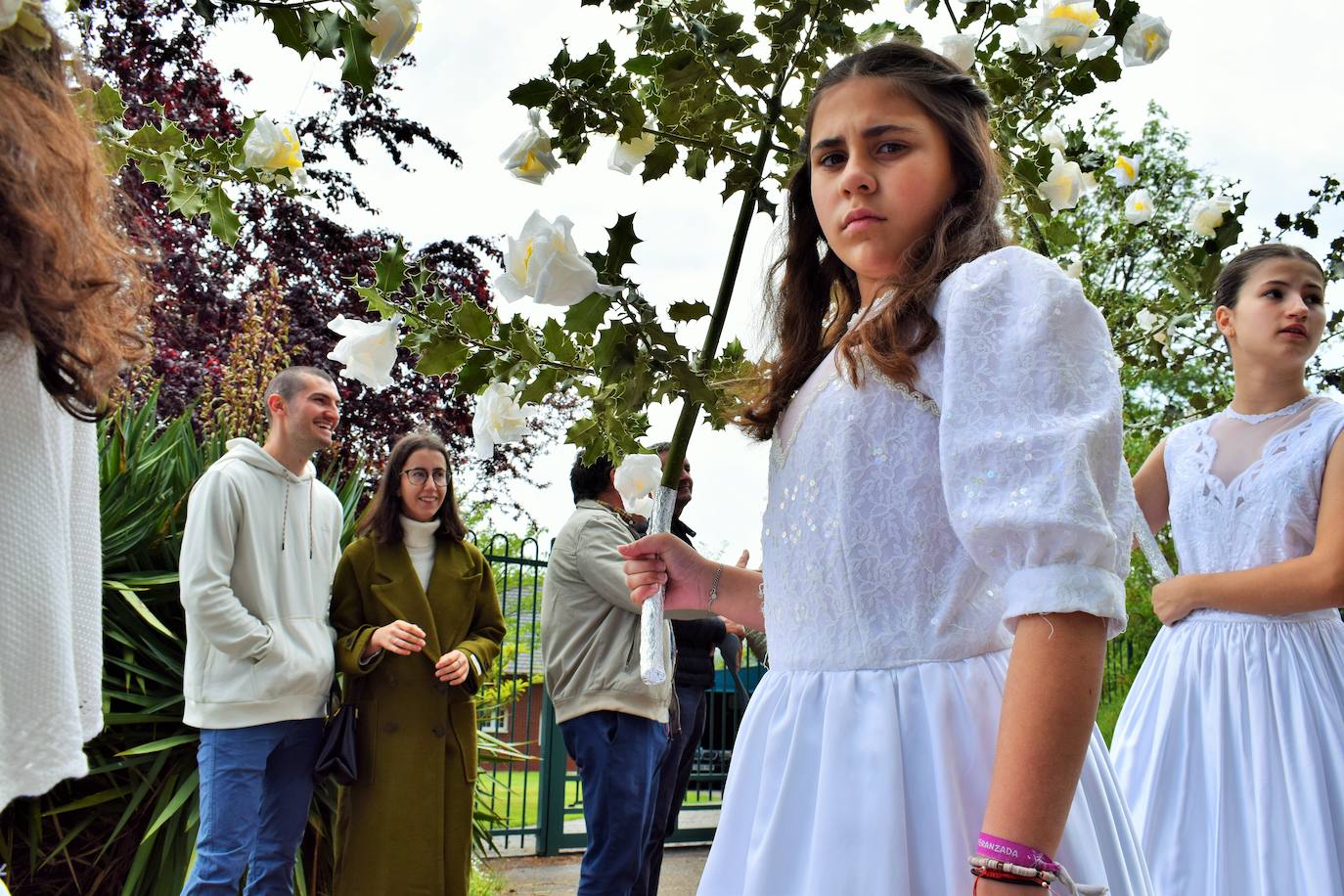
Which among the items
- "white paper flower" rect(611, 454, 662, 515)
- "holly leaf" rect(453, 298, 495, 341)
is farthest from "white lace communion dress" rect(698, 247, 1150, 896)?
"holly leaf" rect(453, 298, 495, 341)

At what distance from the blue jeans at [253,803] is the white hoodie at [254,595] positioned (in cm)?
8

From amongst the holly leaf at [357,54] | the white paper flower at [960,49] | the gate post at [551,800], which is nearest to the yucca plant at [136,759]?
the gate post at [551,800]

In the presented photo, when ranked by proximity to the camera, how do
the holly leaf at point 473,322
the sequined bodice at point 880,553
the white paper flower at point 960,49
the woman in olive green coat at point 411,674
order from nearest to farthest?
the sequined bodice at point 880,553, the holly leaf at point 473,322, the white paper flower at point 960,49, the woman in olive green coat at point 411,674

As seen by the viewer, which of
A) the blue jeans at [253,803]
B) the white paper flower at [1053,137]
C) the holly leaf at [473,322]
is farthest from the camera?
the blue jeans at [253,803]

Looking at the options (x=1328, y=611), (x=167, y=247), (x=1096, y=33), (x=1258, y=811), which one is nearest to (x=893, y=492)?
(x=1096, y=33)

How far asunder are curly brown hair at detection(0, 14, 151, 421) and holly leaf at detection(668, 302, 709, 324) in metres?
0.72

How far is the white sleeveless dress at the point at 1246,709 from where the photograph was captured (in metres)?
2.71

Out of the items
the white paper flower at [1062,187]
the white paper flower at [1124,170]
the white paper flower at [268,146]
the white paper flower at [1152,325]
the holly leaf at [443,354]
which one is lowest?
the holly leaf at [443,354]

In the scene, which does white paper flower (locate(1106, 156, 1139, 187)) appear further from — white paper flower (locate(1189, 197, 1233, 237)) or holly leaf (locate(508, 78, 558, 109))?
holly leaf (locate(508, 78, 558, 109))

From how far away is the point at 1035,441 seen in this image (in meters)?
1.33

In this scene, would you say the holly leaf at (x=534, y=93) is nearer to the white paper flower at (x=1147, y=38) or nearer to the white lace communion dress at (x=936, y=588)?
the white lace communion dress at (x=936, y=588)

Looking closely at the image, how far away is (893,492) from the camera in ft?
4.88

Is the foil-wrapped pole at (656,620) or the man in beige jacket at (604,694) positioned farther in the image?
the man in beige jacket at (604,694)

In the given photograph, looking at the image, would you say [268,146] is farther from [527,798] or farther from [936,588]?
[527,798]
